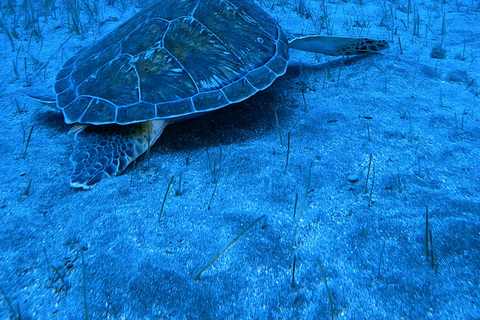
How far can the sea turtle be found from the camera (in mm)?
2248

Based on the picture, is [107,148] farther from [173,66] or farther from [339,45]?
[339,45]

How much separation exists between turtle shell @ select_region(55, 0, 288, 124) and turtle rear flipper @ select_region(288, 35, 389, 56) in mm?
658

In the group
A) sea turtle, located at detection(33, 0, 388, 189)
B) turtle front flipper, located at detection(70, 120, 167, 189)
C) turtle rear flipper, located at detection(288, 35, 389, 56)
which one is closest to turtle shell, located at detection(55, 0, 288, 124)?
sea turtle, located at detection(33, 0, 388, 189)

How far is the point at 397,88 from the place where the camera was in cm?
301

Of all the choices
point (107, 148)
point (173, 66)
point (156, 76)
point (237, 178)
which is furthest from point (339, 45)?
point (107, 148)

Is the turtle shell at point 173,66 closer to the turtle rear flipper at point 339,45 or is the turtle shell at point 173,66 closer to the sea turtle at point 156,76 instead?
the sea turtle at point 156,76

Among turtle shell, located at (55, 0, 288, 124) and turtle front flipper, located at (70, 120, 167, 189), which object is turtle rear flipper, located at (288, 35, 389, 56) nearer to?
turtle shell, located at (55, 0, 288, 124)

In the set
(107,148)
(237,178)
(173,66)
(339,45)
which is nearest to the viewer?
(237,178)

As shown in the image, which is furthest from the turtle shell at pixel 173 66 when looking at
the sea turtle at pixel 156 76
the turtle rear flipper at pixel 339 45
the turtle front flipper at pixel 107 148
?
the turtle rear flipper at pixel 339 45

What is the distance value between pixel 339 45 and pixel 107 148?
2.69 m

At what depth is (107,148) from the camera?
2273mm

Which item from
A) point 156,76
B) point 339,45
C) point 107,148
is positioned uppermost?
point 156,76

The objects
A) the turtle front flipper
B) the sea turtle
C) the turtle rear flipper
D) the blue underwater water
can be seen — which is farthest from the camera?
the turtle rear flipper

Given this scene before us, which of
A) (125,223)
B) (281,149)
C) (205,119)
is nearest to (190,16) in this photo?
(205,119)
